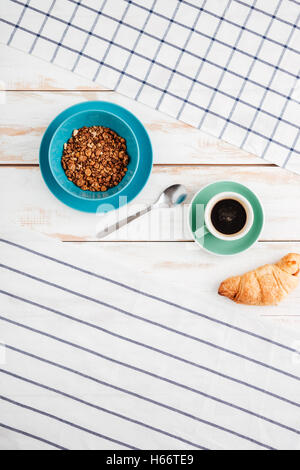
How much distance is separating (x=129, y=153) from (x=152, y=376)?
55 cm

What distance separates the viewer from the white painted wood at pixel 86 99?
3.47ft

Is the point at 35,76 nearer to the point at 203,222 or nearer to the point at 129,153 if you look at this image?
the point at 129,153

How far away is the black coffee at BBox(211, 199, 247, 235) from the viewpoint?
3.32 feet

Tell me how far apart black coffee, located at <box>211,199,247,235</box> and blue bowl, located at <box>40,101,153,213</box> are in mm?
189

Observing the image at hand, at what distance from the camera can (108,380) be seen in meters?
1.05

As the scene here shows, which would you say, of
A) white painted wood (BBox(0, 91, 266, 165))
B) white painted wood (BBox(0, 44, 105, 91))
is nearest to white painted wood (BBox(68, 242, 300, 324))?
white painted wood (BBox(0, 91, 266, 165))

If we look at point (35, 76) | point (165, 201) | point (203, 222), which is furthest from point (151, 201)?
point (35, 76)

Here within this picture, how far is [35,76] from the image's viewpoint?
106 centimetres

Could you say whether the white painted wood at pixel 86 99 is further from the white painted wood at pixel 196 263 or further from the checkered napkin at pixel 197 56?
the white painted wood at pixel 196 263

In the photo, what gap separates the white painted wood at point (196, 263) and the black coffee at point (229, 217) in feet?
0.26

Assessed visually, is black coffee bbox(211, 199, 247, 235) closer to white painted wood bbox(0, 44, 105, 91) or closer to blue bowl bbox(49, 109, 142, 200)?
blue bowl bbox(49, 109, 142, 200)

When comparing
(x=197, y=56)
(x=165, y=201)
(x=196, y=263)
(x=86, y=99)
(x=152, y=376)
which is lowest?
(x=152, y=376)

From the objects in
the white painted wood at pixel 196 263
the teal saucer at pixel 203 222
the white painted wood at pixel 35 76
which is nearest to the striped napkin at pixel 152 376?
the white painted wood at pixel 196 263

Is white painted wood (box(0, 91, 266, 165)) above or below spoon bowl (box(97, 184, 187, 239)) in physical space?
above
